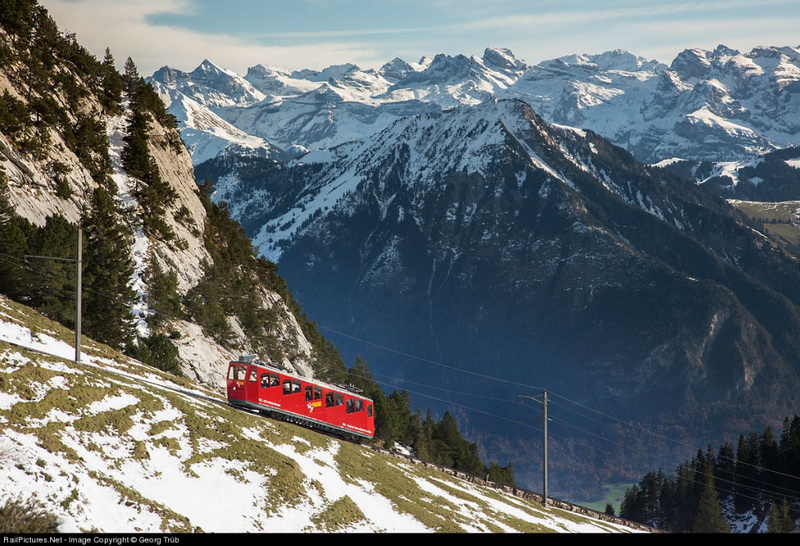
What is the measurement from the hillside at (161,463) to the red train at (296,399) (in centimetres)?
401

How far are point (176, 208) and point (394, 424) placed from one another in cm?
5212

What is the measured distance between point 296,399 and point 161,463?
2677 centimetres

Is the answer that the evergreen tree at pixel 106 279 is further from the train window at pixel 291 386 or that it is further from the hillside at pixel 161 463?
the train window at pixel 291 386

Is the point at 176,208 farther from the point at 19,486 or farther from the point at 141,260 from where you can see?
the point at 19,486

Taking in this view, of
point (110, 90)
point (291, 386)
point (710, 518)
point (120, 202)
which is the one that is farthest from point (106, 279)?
point (710, 518)

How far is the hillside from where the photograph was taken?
34.9 m

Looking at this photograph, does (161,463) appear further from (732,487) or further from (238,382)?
(732,487)

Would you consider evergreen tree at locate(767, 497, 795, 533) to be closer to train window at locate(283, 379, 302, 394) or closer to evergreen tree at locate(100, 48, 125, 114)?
train window at locate(283, 379, 302, 394)

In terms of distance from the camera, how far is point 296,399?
67.6 meters

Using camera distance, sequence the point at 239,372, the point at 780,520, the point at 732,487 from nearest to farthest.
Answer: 1. the point at 239,372
2. the point at 780,520
3. the point at 732,487

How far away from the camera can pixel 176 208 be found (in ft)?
326

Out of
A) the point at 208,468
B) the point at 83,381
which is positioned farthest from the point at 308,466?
the point at 83,381

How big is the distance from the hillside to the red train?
401cm

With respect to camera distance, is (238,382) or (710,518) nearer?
(238,382)
